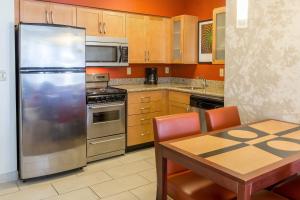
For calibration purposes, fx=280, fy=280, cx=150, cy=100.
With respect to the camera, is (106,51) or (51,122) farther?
(106,51)

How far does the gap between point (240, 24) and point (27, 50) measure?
2254 mm

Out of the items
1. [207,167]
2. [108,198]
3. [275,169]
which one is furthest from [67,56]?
[275,169]

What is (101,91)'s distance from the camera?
12.6ft

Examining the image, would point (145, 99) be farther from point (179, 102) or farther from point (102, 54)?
point (102, 54)

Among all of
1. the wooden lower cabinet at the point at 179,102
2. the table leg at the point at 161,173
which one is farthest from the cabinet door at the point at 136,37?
the table leg at the point at 161,173

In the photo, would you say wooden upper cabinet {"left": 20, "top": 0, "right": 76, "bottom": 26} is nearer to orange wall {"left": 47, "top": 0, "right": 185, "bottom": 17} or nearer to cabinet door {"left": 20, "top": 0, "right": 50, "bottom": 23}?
cabinet door {"left": 20, "top": 0, "right": 50, "bottom": 23}

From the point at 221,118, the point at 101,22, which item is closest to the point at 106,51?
the point at 101,22

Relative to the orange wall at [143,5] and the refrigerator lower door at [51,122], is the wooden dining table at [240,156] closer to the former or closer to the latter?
the refrigerator lower door at [51,122]

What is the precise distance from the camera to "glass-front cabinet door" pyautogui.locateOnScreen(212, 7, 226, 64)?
3.89 metres

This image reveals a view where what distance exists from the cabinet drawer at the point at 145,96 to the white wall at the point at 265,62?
1.36 metres

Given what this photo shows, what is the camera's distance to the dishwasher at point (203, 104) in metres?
3.58

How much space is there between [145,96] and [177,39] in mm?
1269

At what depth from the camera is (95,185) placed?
307 centimetres

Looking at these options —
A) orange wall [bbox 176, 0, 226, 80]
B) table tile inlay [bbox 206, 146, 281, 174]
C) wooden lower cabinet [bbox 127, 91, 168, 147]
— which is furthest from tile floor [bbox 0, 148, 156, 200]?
orange wall [bbox 176, 0, 226, 80]
